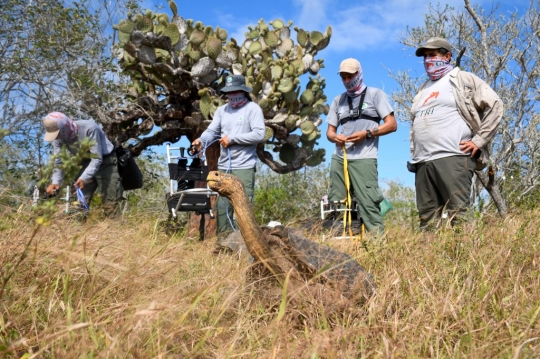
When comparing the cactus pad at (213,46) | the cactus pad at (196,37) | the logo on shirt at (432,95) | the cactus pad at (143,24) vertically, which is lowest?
the logo on shirt at (432,95)

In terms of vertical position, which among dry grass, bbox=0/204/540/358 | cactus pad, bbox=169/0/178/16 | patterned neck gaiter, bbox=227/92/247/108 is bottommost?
dry grass, bbox=0/204/540/358

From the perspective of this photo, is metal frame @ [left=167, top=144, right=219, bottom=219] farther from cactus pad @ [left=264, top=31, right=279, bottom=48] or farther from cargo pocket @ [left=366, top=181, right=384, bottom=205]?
cactus pad @ [left=264, top=31, right=279, bottom=48]

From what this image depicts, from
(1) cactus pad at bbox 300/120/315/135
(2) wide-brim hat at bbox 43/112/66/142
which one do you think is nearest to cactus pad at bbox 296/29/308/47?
(1) cactus pad at bbox 300/120/315/135

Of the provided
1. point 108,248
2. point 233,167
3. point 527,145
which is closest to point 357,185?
point 233,167

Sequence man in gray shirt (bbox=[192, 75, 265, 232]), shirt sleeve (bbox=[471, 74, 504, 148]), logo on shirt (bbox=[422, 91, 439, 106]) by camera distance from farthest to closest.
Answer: man in gray shirt (bbox=[192, 75, 265, 232]), logo on shirt (bbox=[422, 91, 439, 106]), shirt sleeve (bbox=[471, 74, 504, 148])

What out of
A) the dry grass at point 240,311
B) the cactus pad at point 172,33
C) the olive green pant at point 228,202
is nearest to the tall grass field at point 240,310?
the dry grass at point 240,311

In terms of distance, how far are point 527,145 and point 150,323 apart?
30.3 ft

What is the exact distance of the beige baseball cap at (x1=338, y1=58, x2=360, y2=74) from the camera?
509 cm

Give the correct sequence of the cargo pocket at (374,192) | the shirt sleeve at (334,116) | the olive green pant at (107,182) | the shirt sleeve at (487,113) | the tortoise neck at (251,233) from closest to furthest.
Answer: the tortoise neck at (251,233), the shirt sleeve at (487,113), the cargo pocket at (374,192), the shirt sleeve at (334,116), the olive green pant at (107,182)

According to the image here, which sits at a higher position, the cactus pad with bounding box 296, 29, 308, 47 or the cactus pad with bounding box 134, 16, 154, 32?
the cactus pad with bounding box 296, 29, 308, 47

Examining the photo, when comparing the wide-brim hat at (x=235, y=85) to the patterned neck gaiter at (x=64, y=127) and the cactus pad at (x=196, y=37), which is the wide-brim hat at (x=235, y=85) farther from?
the cactus pad at (x=196, y=37)

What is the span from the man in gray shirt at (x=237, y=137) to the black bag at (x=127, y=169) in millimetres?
1554

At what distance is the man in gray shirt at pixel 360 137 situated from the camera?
5008 mm

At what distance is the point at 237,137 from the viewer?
5.52m
